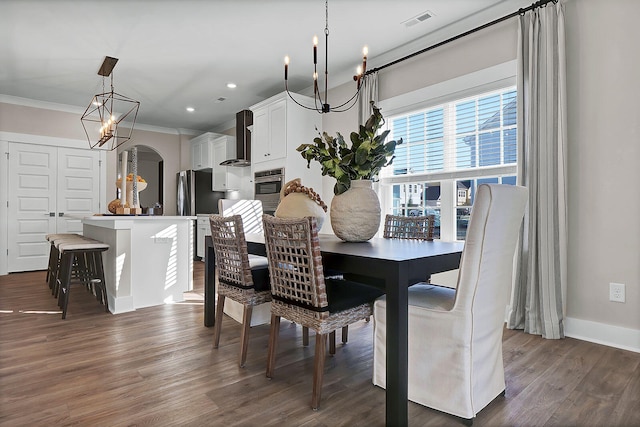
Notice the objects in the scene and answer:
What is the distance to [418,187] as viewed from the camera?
12.6ft

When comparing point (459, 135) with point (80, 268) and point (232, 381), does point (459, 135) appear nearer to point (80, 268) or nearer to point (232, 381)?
point (232, 381)

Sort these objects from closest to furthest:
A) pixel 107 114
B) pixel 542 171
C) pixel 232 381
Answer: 1. pixel 232 381
2. pixel 542 171
3. pixel 107 114

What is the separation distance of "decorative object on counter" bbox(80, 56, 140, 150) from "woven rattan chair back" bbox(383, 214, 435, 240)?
284cm

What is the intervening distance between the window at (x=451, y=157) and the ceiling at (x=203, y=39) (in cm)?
70

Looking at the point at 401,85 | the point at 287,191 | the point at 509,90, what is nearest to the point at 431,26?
the point at 401,85

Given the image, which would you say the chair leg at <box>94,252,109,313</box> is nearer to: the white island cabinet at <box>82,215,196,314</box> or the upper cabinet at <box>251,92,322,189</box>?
the white island cabinet at <box>82,215,196,314</box>

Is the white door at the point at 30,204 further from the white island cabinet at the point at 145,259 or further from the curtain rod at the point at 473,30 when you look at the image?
the curtain rod at the point at 473,30

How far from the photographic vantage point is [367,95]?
4102mm

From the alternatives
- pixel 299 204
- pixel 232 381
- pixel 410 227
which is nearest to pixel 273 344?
pixel 232 381

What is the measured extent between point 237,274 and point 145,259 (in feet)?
5.65

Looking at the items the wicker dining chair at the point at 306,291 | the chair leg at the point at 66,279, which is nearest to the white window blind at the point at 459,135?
the wicker dining chair at the point at 306,291

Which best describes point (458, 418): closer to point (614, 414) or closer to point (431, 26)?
point (614, 414)

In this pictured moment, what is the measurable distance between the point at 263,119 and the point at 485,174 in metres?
3.02

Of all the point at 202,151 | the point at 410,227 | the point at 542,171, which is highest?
the point at 202,151
